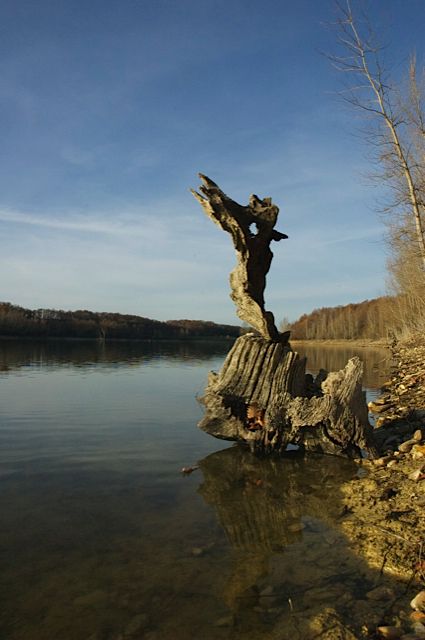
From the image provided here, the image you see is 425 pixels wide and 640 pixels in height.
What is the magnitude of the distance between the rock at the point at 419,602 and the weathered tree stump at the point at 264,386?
15.4 ft

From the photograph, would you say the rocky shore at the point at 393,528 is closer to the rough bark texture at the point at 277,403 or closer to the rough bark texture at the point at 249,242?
the rough bark texture at the point at 277,403

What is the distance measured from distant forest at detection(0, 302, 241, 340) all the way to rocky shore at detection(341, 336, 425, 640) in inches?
4270

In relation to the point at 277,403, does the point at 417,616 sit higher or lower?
lower

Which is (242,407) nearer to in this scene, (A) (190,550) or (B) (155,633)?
(A) (190,550)

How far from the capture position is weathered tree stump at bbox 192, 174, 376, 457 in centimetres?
863

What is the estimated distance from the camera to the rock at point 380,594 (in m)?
4.05

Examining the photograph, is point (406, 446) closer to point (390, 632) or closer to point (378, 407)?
point (390, 632)

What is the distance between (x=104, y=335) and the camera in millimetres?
129875

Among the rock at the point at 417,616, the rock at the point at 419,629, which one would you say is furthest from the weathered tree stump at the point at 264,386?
the rock at the point at 419,629

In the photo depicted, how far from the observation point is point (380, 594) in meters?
4.10

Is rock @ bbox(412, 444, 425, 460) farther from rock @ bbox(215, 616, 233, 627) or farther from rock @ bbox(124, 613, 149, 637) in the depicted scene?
rock @ bbox(124, 613, 149, 637)

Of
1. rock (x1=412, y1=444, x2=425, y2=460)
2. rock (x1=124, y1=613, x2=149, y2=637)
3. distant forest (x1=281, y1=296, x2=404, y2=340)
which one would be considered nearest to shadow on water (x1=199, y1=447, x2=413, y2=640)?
rock (x1=124, y1=613, x2=149, y2=637)

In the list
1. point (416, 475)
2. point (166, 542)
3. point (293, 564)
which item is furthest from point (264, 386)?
point (293, 564)

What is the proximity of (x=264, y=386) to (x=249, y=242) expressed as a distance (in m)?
3.19
